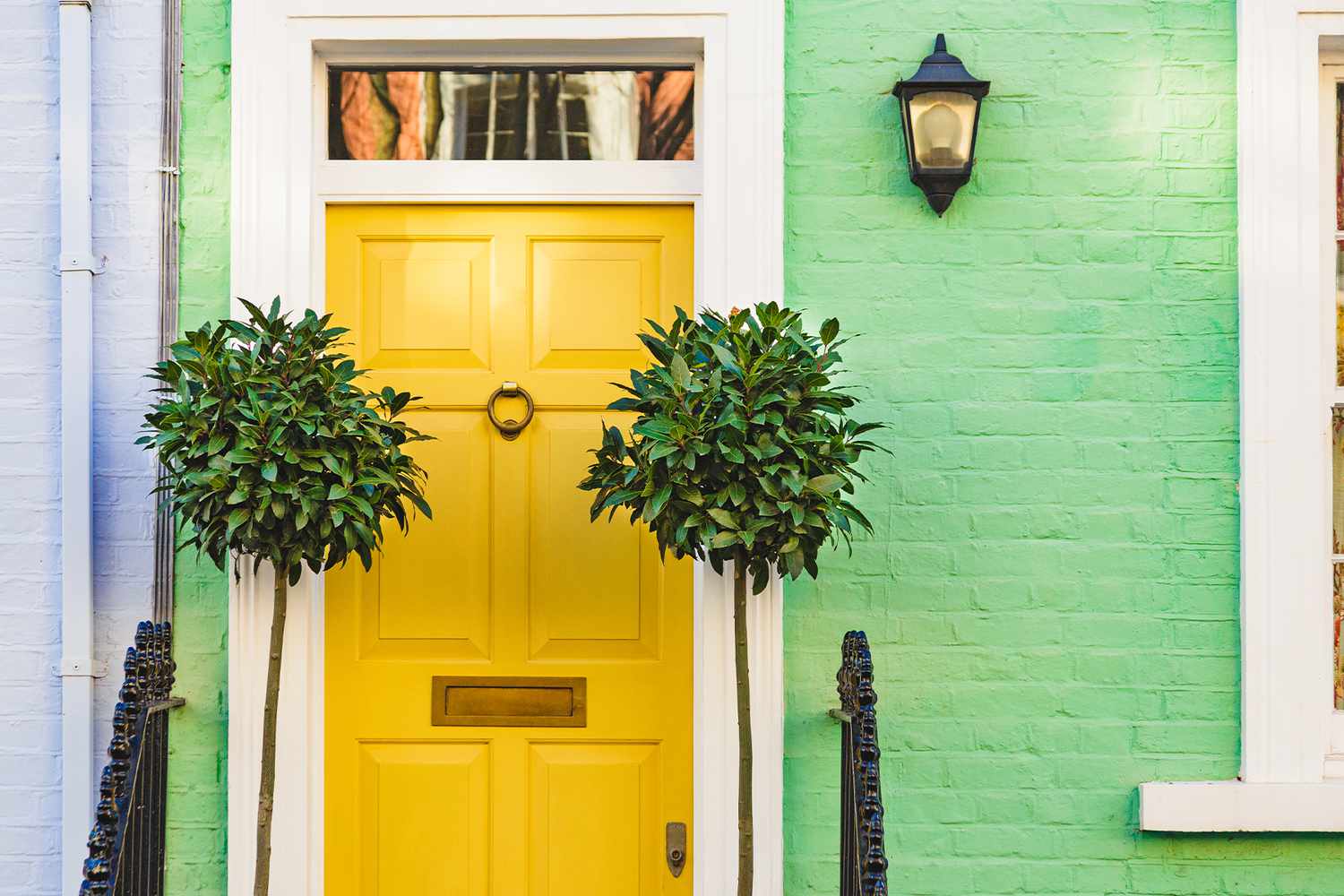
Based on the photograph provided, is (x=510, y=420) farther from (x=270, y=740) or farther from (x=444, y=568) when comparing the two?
(x=270, y=740)

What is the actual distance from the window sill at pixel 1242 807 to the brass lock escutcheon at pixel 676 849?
1.17 m

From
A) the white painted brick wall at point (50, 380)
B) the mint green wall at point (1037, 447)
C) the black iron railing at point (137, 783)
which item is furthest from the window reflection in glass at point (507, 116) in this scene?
the black iron railing at point (137, 783)

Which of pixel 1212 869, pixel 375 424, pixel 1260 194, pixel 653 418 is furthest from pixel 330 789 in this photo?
pixel 1260 194

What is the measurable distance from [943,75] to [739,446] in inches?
45.9

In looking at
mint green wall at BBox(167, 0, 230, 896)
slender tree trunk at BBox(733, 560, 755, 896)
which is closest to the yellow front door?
mint green wall at BBox(167, 0, 230, 896)

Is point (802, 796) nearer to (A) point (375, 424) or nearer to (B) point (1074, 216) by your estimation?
(A) point (375, 424)

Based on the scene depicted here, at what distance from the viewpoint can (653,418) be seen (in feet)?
8.78

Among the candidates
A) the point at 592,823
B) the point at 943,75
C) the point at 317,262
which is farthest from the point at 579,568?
the point at 943,75

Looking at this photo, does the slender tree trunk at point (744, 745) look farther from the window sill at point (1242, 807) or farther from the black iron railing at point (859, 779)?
the window sill at point (1242, 807)

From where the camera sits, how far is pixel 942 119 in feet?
10.0

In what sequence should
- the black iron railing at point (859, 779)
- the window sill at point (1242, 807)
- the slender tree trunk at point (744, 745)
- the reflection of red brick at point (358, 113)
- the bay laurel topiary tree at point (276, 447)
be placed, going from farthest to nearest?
the reflection of red brick at point (358, 113)
the window sill at point (1242, 807)
the slender tree trunk at point (744, 745)
the bay laurel topiary tree at point (276, 447)
the black iron railing at point (859, 779)

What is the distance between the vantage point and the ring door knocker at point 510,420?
3229mm

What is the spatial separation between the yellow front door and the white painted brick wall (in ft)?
1.70

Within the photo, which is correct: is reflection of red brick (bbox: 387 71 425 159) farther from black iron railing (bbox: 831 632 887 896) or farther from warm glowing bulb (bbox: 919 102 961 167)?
black iron railing (bbox: 831 632 887 896)
